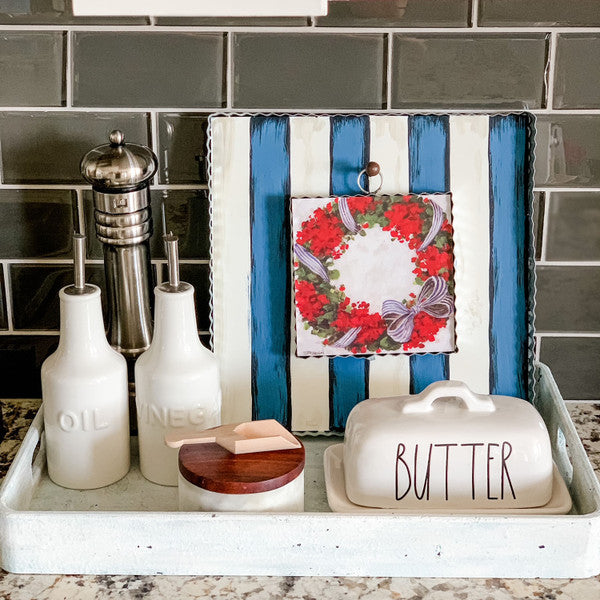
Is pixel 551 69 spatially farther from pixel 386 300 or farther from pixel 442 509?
pixel 442 509

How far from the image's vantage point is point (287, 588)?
913 mm

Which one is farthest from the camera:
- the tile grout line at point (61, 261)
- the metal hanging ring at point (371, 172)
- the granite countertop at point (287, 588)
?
the tile grout line at point (61, 261)

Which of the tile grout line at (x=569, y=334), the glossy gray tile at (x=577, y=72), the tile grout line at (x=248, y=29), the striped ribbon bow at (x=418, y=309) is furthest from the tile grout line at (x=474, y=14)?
the tile grout line at (x=569, y=334)

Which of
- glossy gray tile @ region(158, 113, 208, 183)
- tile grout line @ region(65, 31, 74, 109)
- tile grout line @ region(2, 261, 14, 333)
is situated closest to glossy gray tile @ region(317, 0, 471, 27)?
glossy gray tile @ region(158, 113, 208, 183)

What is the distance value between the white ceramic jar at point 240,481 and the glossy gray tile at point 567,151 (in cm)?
53

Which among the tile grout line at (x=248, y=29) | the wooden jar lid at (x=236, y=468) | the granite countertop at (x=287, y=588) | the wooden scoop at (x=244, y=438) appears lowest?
the granite countertop at (x=287, y=588)

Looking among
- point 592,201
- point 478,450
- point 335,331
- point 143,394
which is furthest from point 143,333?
point 592,201

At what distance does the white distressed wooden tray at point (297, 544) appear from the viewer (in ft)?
2.98

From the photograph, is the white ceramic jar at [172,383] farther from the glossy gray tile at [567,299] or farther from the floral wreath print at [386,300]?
the glossy gray tile at [567,299]

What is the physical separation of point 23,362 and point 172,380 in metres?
0.36

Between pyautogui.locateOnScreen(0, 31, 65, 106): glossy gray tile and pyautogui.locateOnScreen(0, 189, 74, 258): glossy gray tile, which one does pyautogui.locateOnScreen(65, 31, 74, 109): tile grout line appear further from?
pyautogui.locateOnScreen(0, 189, 74, 258): glossy gray tile

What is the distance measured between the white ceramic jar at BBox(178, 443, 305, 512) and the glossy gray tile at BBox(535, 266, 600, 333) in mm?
479

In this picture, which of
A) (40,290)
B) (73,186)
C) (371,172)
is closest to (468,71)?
(371,172)

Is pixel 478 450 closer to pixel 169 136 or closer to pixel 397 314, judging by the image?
pixel 397 314
